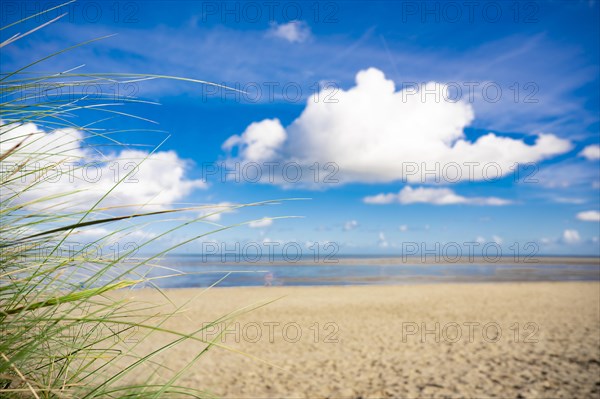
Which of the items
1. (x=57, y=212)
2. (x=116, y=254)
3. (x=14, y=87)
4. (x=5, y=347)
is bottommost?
(x=5, y=347)

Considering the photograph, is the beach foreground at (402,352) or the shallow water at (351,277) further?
the shallow water at (351,277)

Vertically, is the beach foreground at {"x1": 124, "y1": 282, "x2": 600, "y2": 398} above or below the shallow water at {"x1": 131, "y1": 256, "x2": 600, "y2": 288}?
above

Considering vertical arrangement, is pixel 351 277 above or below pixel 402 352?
below

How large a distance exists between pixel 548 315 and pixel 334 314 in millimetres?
7563

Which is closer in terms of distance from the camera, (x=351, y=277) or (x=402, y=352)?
(x=402, y=352)

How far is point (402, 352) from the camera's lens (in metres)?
9.13

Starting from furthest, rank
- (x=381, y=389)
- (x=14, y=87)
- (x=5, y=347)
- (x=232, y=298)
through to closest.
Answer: (x=232, y=298) → (x=381, y=389) → (x=14, y=87) → (x=5, y=347)

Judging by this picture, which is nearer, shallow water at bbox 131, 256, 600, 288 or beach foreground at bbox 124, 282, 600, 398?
beach foreground at bbox 124, 282, 600, 398

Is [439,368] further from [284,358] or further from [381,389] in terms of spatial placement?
[284,358]

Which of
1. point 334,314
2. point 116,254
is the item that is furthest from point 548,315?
point 116,254

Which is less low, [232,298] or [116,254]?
[116,254]

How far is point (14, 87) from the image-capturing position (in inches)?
49.4

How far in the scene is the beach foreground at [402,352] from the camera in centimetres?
678

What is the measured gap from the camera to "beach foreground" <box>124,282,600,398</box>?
267 inches
